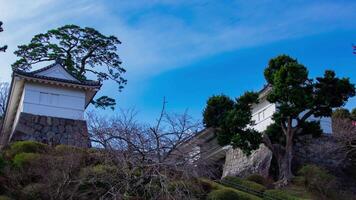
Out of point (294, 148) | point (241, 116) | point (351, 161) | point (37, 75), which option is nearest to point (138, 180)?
point (241, 116)

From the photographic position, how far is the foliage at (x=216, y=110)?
23000 millimetres

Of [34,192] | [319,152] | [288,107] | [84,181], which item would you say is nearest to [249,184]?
[288,107]

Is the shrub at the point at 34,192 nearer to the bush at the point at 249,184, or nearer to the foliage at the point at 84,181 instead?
the foliage at the point at 84,181

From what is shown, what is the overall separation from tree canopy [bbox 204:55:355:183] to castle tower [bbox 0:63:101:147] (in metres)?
6.70

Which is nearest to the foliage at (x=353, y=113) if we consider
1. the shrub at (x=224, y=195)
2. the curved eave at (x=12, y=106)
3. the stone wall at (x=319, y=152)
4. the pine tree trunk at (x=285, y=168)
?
the stone wall at (x=319, y=152)

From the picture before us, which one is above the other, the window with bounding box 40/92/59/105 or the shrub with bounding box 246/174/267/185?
the window with bounding box 40/92/59/105

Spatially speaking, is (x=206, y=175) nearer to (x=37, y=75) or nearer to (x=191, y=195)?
(x=191, y=195)

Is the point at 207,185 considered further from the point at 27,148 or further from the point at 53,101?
the point at 53,101

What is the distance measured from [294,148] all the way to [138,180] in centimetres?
1267

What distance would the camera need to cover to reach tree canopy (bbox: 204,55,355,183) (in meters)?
21.8

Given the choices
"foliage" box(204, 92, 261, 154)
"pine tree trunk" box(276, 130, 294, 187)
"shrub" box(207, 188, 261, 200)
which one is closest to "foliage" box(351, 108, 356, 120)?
"pine tree trunk" box(276, 130, 294, 187)

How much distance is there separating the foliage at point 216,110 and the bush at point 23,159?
918cm

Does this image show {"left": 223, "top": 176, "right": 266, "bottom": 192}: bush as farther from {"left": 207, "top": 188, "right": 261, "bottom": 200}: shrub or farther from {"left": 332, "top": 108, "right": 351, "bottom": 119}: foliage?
{"left": 332, "top": 108, "right": 351, "bottom": 119}: foliage

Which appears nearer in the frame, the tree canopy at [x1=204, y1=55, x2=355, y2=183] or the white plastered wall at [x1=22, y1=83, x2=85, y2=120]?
the tree canopy at [x1=204, y1=55, x2=355, y2=183]
